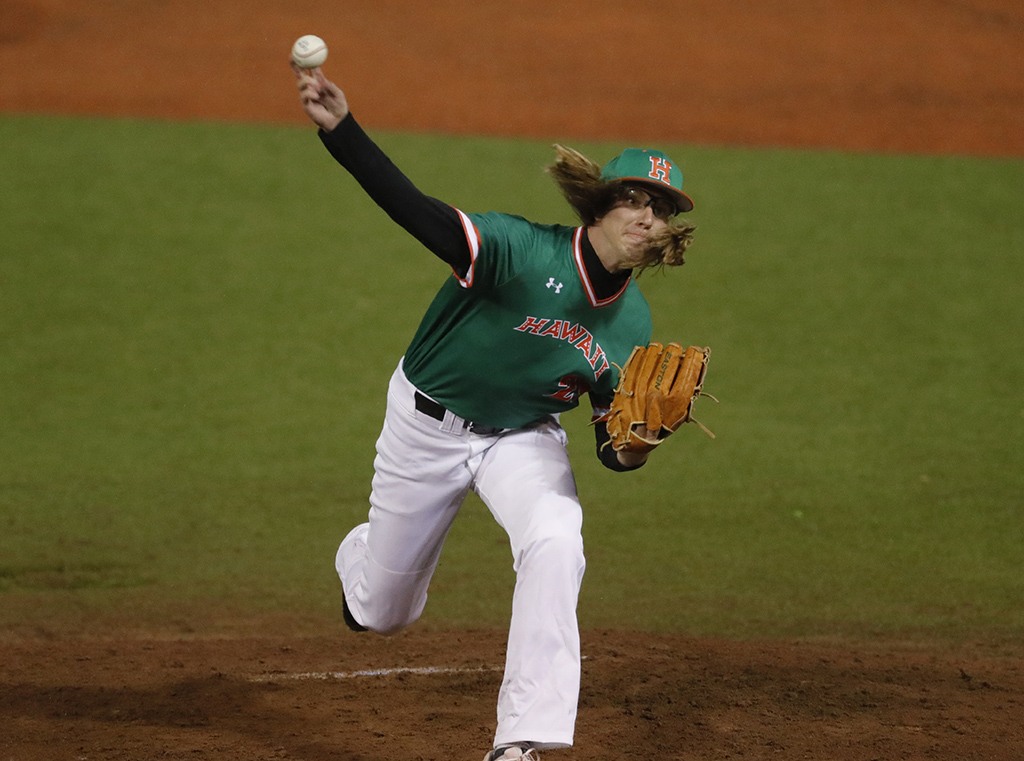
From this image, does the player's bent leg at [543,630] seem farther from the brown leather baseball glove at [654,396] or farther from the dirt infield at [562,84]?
the dirt infield at [562,84]

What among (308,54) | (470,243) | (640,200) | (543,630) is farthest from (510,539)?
(308,54)

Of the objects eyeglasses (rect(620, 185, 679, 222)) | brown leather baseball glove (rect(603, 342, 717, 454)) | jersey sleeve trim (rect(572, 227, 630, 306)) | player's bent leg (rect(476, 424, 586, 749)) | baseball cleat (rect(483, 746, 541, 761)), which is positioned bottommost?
baseball cleat (rect(483, 746, 541, 761))

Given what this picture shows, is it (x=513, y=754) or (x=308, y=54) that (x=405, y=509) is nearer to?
(x=513, y=754)

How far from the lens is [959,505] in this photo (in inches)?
279

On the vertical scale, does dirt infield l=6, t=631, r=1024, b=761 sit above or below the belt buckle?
below

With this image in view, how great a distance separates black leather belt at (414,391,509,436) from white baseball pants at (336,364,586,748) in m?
0.02

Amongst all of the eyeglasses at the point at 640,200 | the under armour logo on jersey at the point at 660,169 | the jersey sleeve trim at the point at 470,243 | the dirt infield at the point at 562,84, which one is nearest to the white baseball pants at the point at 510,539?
the jersey sleeve trim at the point at 470,243

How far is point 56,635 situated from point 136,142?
22.7 ft

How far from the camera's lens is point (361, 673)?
5.06 m

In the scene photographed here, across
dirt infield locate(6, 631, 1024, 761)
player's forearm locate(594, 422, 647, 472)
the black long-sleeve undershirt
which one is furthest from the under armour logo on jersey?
dirt infield locate(6, 631, 1024, 761)

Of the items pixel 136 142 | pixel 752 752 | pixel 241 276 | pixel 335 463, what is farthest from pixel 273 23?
pixel 752 752

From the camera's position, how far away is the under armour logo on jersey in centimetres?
405

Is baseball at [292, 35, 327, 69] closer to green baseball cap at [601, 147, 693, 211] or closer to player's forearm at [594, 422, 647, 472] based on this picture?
green baseball cap at [601, 147, 693, 211]

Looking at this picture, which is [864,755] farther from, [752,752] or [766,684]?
[766,684]
